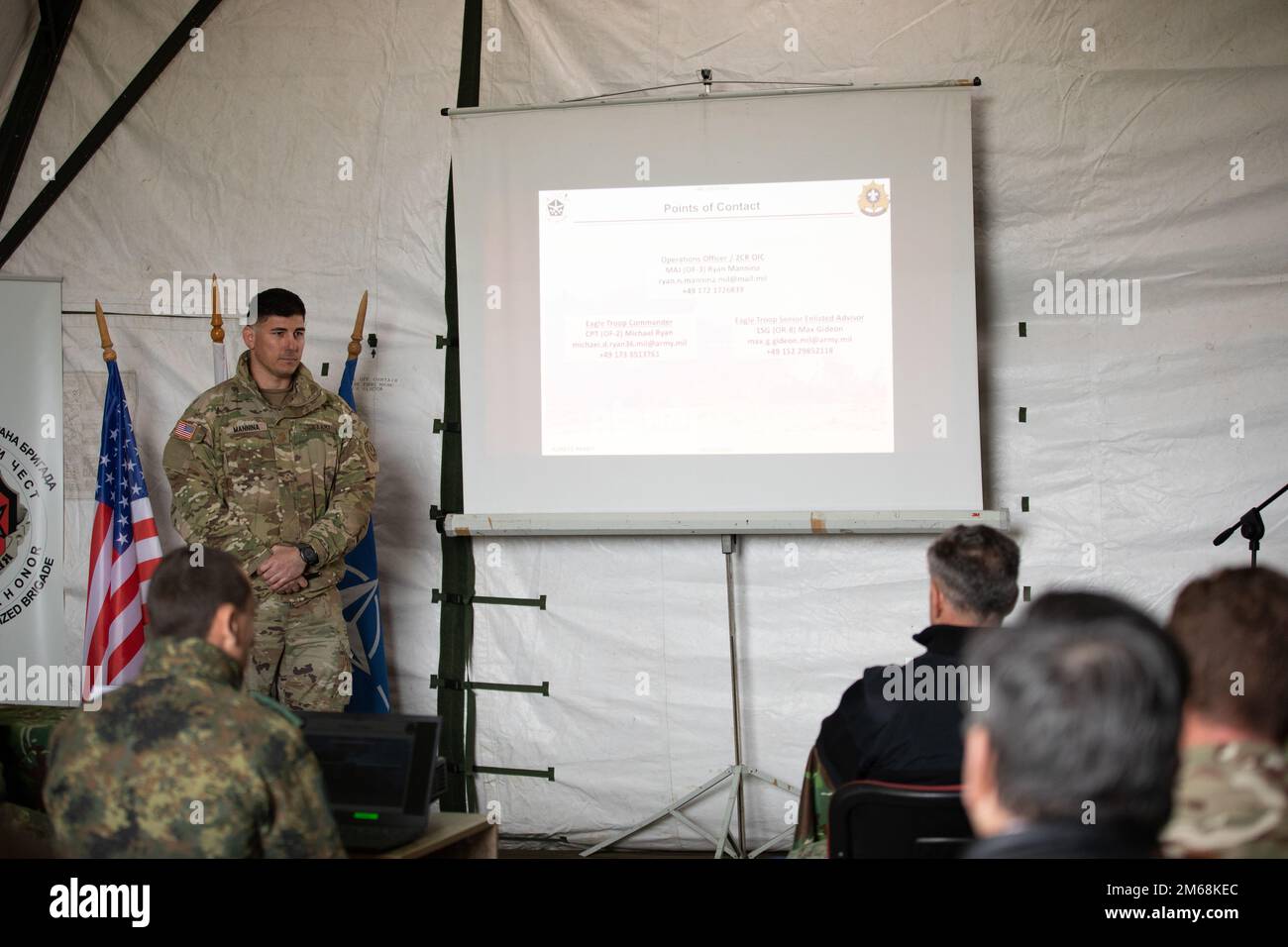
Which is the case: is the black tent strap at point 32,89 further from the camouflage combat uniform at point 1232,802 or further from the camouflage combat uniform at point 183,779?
the camouflage combat uniform at point 1232,802

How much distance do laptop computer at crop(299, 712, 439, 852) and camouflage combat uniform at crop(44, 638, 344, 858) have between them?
227mm

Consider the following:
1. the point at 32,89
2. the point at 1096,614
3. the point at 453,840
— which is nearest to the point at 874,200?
the point at 453,840

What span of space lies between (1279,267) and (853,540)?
65.5 inches

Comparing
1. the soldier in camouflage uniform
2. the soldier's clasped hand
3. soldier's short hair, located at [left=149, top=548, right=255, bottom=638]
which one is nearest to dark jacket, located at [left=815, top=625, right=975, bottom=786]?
the soldier in camouflage uniform

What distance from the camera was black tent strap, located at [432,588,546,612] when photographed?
413 cm

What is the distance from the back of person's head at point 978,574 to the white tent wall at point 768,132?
1806 millimetres

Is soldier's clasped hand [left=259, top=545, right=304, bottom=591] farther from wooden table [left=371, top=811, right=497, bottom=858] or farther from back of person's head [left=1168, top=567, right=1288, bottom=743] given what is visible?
back of person's head [left=1168, top=567, right=1288, bottom=743]

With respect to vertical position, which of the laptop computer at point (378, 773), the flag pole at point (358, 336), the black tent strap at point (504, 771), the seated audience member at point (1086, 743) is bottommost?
the black tent strap at point (504, 771)

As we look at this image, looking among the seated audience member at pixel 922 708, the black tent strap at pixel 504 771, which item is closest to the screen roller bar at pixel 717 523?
the black tent strap at pixel 504 771

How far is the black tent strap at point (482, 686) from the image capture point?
13.5 feet

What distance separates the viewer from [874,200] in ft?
12.7
